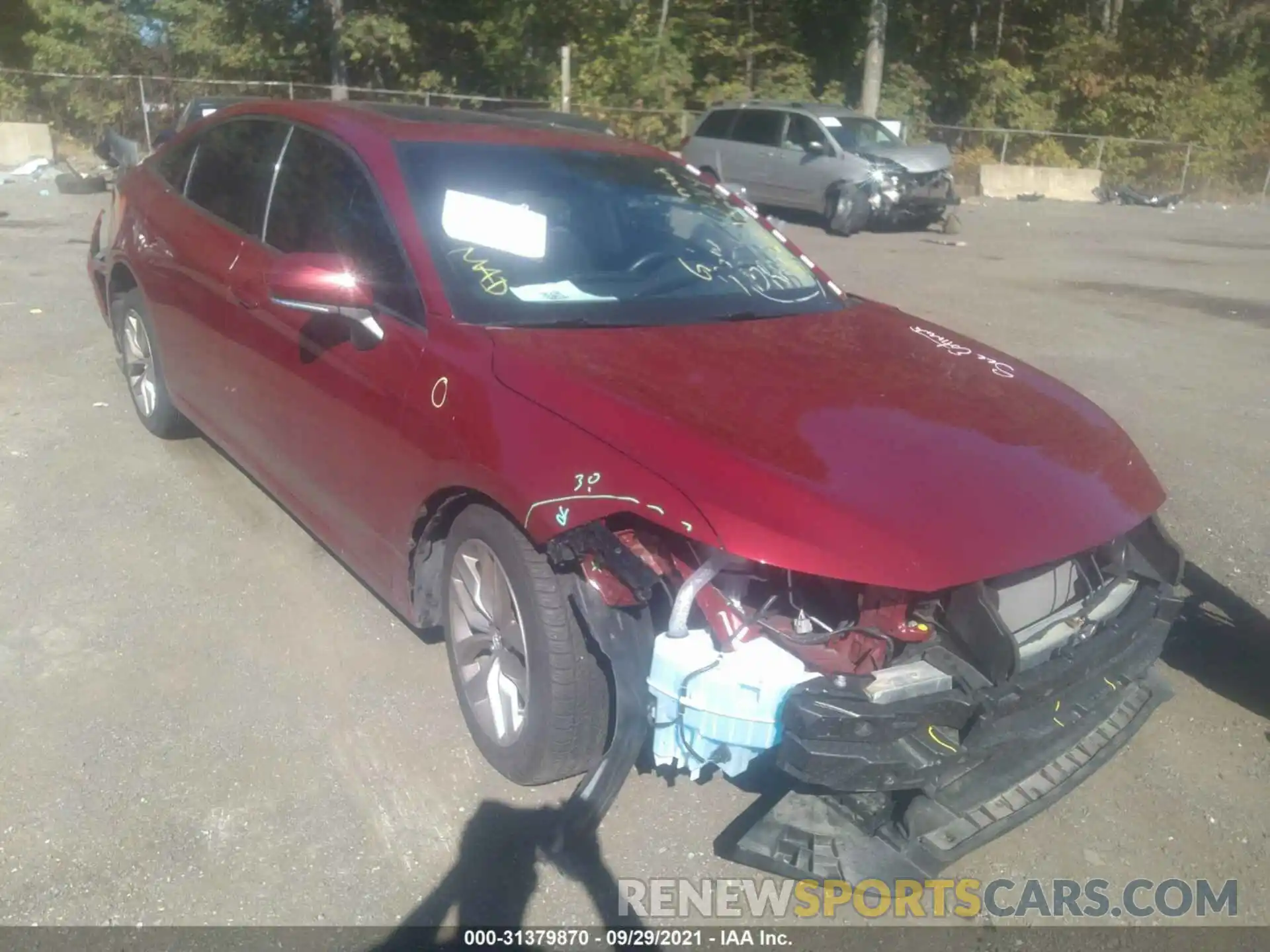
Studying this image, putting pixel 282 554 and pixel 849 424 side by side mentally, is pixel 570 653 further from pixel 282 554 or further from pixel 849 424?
pixel 282 554

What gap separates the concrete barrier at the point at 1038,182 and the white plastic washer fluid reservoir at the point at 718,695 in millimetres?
26245

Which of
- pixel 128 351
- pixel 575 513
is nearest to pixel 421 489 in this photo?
pixel 575 513

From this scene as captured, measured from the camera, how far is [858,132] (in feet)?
58.2

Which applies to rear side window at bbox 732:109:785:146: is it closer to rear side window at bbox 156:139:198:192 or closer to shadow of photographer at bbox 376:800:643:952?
rear side window at bbox 156:139:198:192

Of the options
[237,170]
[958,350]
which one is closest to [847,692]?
[958,350]

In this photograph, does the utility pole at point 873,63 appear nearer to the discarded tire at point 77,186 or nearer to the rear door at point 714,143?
the rear door at point 714,143

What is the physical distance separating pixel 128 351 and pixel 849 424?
4.32 m

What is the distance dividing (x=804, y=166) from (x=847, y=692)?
51.6 ft

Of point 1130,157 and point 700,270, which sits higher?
point 700,270

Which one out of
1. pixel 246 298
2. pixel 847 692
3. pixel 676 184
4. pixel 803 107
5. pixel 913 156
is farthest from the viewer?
pixel 803 107

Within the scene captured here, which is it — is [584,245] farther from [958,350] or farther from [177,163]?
[177,163]

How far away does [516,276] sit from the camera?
134 inches

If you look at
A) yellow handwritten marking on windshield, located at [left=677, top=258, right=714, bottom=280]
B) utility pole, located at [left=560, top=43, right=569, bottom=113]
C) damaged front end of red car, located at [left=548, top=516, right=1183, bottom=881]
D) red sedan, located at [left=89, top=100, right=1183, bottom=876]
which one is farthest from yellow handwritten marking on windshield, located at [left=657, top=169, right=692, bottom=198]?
utility pole, located at [left=560, top=43, right=569, bottom=113]

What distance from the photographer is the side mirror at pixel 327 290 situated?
3.24 meters
